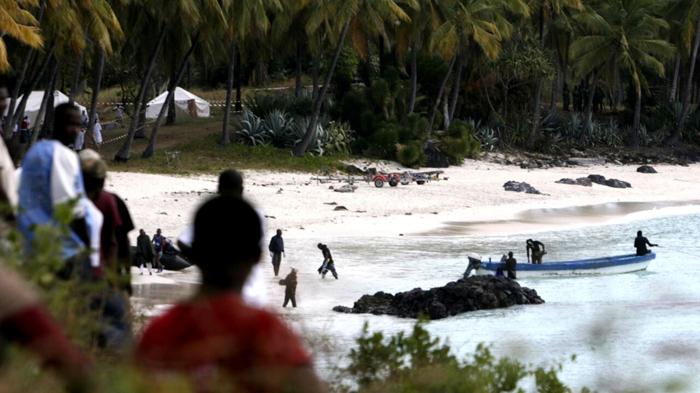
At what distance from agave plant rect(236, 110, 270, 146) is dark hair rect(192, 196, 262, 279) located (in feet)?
135

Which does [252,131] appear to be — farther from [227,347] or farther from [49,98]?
[227,347]

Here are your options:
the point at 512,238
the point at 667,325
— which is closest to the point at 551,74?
the point at 512,238

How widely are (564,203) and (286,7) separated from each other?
459 inches

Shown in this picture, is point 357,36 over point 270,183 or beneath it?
over

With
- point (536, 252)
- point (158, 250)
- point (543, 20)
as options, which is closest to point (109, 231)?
point (158, 250)

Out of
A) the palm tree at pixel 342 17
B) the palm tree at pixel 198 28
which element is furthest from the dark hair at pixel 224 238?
the palm tree at pixel 342 17

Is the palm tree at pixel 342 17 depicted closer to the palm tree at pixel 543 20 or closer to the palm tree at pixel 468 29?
the palm tree at pixel 468 29

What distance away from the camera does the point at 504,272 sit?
84.5 ft

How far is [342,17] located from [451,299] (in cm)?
2176

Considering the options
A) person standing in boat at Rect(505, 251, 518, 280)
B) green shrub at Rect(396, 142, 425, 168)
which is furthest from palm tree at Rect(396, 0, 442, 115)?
person standing in boat at Rect(505, 251, 518, 280)

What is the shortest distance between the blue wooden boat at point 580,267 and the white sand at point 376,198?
574 cm

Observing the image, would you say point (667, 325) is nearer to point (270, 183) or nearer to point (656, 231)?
point (656, 231)

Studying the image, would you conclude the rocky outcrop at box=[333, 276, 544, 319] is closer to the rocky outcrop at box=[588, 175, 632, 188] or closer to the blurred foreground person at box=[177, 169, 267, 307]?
the blurred foreground person at box=[177, 169, 267, 307]

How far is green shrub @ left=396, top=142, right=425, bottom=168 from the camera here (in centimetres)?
4500
